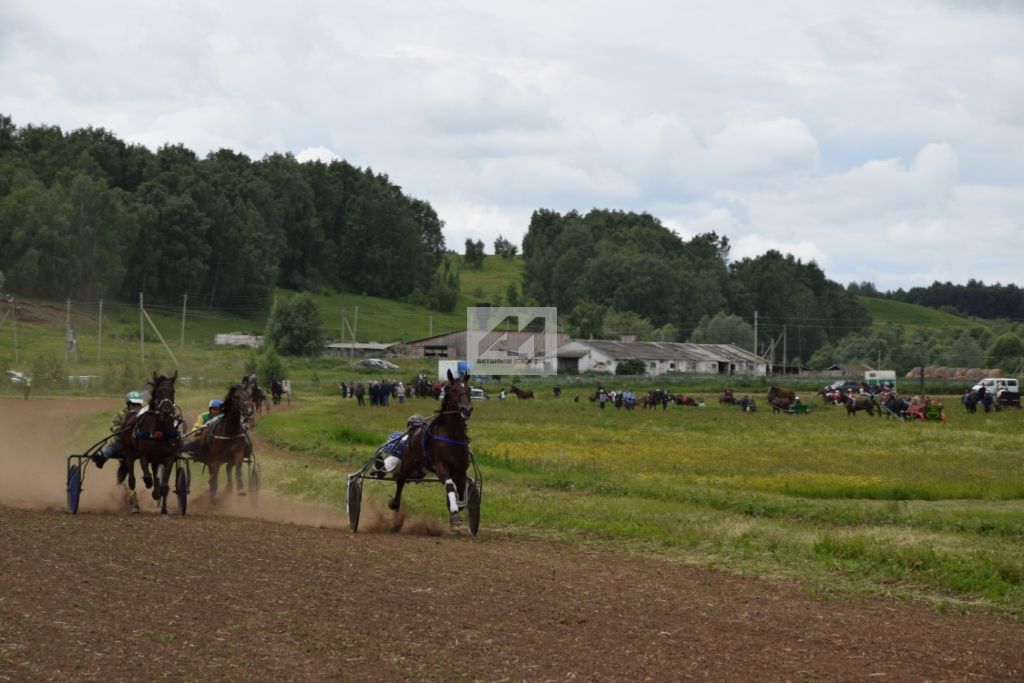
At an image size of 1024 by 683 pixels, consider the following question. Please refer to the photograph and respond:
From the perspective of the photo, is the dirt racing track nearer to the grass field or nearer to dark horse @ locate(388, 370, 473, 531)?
dark horse @ locate(388, 370, 473, 531)

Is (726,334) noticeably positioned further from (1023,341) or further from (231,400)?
(231,400)

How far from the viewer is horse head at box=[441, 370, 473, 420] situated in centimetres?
2064

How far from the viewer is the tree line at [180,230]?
128 metres

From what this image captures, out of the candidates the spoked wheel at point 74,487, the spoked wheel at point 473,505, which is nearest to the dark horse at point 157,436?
the spoked wheel at point 74,487

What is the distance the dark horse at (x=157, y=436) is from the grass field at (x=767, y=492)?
4.89 m

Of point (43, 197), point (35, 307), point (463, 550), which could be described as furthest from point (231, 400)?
point (43, 197)

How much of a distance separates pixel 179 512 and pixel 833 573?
1194 centimetres

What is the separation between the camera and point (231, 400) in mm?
25312

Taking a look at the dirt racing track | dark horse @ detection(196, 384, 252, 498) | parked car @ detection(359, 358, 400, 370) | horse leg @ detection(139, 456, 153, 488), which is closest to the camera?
the dirt racing track

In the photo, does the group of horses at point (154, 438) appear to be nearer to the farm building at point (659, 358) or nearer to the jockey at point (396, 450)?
the jockey at point (396, 450)

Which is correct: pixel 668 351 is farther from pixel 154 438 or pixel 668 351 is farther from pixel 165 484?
pixel 154 438

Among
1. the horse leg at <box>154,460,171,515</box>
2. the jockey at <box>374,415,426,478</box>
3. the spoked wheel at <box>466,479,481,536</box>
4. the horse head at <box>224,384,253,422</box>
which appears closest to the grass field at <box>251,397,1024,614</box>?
the spoked wheel at <box>466,479,481,536</box>

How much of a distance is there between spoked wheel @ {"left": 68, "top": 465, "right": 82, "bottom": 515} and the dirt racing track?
3223mm

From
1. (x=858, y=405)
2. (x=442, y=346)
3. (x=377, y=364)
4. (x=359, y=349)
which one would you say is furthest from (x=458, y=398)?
(x=359, y=349)
